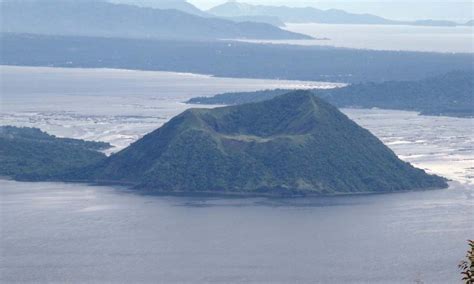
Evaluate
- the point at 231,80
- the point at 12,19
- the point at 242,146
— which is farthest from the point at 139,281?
the point at 12,19

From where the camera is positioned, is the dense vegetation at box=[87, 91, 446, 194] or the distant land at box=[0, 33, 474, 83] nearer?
the dense vegetation at box=[87, 91, 446, 194]

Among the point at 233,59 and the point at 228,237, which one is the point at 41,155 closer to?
the point at 228,237

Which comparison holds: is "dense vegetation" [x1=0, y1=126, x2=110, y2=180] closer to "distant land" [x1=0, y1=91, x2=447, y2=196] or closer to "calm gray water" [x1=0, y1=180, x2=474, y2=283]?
"distant land" [x1=0, y1=91, x2=447, y2=196]

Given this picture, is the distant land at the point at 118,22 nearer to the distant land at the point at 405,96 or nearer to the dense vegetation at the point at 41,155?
the distant land at the point at 405,96

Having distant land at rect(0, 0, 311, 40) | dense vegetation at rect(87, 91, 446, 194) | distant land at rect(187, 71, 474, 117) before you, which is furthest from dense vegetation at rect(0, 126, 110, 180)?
distant land at rect(0, 0, 311, 40)

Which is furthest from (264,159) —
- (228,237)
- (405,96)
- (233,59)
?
(233,59)

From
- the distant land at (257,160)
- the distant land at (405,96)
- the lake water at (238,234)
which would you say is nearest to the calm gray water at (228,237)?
the lake water at (238,234)

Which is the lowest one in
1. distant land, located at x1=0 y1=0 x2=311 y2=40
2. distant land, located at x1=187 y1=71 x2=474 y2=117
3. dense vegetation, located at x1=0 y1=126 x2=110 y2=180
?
dense vegetation, located at x1=0 y1=126 x2=110 y2=180
